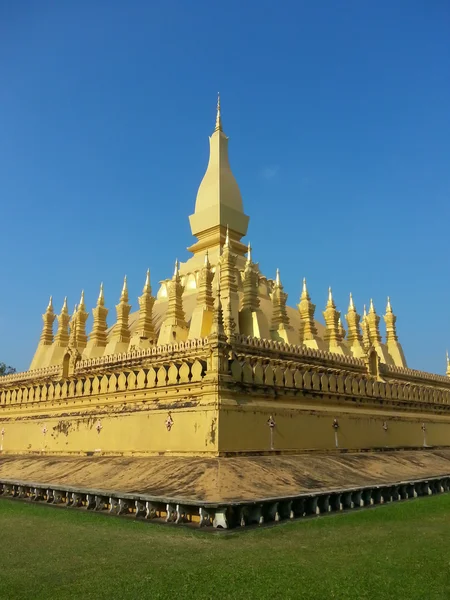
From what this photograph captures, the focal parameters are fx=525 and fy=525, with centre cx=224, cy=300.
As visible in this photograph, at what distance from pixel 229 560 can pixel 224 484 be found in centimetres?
343

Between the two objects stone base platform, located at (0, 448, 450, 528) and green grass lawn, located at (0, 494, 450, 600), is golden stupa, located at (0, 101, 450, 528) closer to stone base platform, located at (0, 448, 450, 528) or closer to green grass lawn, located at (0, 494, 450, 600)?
stone base platform, located at (0, 448, 450, 528)

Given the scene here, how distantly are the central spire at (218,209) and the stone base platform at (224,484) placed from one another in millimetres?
13473

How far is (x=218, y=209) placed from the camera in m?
25.9

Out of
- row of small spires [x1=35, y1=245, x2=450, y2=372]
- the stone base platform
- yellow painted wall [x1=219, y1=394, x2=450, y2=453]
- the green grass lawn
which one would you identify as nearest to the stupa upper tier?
row of small spires [x1=35, y1=245, x2=450, y2=372]

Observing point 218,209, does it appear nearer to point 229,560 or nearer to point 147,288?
point 147,288

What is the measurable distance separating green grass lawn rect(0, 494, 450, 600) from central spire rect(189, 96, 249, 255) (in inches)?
711

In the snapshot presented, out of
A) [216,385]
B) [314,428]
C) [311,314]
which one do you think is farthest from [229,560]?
[311,314]

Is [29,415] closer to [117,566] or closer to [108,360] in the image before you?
[108,360]

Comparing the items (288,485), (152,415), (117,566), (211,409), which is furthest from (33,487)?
(117,566)

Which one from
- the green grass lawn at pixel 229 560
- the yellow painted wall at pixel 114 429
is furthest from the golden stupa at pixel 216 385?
the green grass lawn at pixel 229 560

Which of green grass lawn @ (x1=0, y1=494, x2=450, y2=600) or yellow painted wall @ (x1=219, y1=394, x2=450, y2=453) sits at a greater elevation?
yellow painted wall @ (x1=219, y1=394, x2=450, y2=453)

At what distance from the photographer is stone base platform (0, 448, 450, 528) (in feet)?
29.8

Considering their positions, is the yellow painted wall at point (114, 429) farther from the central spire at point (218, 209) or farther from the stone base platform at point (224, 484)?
the central spire at point (218, 209)

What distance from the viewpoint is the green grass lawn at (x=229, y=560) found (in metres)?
5.30
